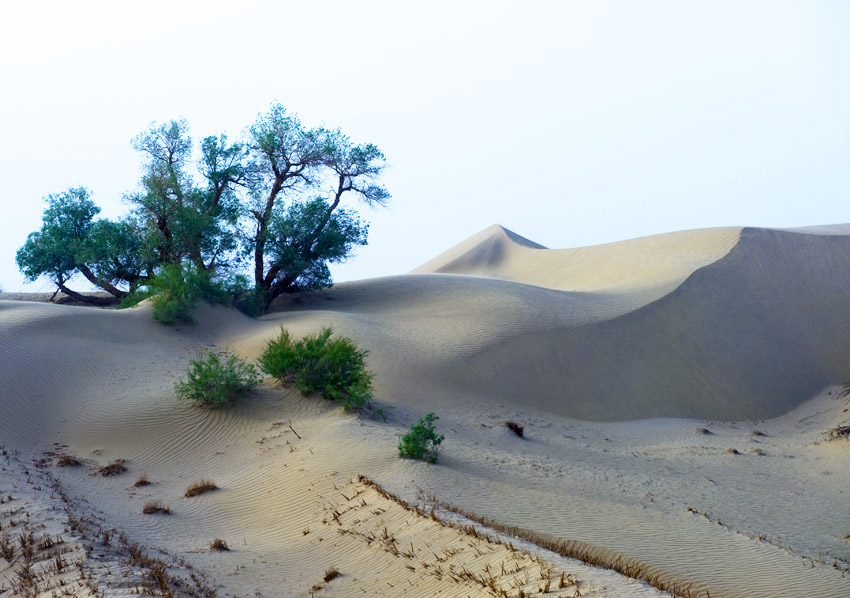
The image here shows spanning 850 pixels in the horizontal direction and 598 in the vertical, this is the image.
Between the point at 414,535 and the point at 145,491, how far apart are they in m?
6.27

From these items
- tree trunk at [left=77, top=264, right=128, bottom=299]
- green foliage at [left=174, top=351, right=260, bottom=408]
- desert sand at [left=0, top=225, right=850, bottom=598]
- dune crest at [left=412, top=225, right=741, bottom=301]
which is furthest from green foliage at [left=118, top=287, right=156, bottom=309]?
dune crest at [left=412, top=225, right=741, bottom=301]

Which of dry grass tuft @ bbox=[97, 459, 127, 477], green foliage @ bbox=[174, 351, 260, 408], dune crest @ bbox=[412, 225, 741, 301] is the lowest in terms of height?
dry grass tuft @ bbox=[97, 459, 127, 477]

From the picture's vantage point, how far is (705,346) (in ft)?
88.8

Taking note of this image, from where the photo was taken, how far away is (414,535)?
9.84 meters

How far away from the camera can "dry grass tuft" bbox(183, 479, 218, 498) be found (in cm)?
1334

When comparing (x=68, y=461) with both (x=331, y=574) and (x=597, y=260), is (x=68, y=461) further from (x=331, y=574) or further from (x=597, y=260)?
(x=597, y=260)

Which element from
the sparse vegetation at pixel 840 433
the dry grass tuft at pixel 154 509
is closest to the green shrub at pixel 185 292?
the dry grass tuft at pixel 154 509

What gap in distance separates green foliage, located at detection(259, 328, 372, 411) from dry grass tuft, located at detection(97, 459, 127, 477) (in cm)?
432

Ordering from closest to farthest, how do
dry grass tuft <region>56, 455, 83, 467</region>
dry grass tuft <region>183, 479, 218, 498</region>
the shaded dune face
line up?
dry grass tuft <region>183, 479, 218, 498</region>, dry grass tuft <region>56, 455, 83, 467</region>, the shaded dune face

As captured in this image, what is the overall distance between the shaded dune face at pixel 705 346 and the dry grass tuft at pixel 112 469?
31.2 feet

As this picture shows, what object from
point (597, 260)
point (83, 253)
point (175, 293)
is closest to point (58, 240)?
point (83, 253)

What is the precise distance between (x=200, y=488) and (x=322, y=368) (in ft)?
16.1

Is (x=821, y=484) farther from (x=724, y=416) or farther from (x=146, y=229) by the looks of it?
(x=146, y=229)

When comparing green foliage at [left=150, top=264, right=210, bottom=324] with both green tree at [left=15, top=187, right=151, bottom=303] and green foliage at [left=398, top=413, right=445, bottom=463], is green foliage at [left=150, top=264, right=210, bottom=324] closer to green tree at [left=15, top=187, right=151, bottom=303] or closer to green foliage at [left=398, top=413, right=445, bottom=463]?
green tree at [left=15, top=187, right=151, bottom=303]
